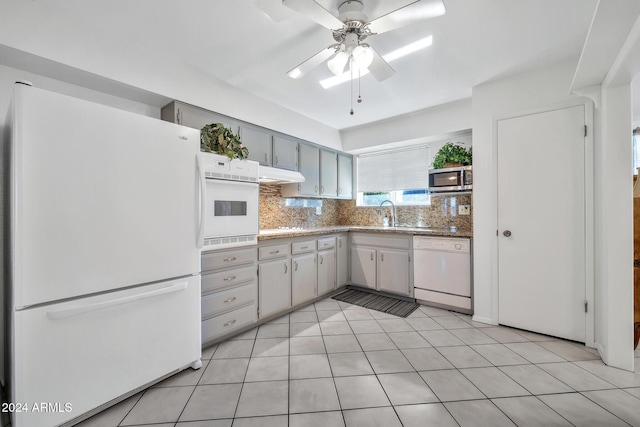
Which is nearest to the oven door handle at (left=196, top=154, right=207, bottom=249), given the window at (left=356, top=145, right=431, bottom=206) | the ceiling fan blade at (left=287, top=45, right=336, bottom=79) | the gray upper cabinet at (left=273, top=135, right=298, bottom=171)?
the ceiling fan blade at (left=287, top=45, right=336, bottom=79)

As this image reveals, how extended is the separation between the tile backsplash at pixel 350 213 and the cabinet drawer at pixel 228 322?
1.26 m

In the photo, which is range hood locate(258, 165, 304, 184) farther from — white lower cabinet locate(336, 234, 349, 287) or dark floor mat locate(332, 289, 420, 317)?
dark floor mat locate(332, 289, 420, 317)

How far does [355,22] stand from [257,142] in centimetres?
183

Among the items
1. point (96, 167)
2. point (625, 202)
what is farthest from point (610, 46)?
point (96, 167)

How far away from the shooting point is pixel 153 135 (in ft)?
5.53

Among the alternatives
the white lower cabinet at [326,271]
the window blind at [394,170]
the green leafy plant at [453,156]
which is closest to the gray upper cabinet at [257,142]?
the white lower cabinet at [326,271]

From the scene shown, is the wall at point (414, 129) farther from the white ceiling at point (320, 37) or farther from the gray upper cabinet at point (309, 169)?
the gray upper cabinet at point (309, 169)

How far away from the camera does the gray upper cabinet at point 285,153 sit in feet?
10.9

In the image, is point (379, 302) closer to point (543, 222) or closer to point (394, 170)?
point (543, 222)

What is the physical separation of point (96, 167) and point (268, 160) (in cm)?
192

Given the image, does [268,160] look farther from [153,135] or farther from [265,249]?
[153,135]

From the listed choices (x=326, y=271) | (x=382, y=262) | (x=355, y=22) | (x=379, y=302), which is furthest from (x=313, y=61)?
(x=379, y=302)

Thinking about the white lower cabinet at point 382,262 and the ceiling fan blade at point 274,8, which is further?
the white lower cabinet at point 382,262

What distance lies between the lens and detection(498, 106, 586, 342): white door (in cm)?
232
